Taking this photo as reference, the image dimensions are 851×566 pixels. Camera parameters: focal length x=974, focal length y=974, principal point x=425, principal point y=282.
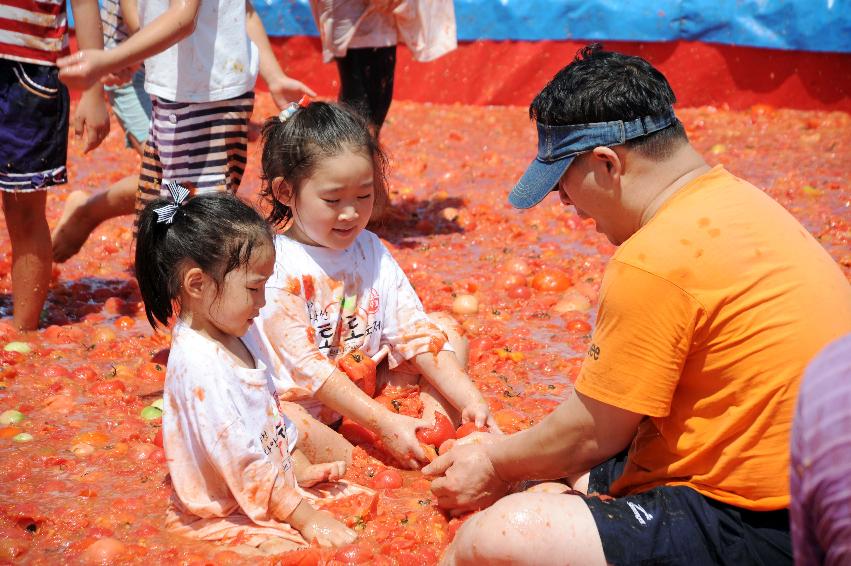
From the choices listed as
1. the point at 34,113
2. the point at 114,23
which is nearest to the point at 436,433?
the point at 34,113

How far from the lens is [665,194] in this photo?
2.58 metres

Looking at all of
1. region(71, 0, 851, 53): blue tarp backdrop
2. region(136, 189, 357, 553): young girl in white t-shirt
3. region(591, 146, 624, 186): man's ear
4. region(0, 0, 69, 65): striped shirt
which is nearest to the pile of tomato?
region(136, 189, 357, 553): young girl in white t-shirt

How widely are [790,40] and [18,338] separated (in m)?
6.76

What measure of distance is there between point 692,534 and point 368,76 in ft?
14.7

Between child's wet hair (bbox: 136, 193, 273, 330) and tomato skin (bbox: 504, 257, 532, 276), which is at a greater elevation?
child's wet hair (bbox: 136, 193, 273, 330)

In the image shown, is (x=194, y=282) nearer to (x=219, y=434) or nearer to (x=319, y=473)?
(x=219, y=434)

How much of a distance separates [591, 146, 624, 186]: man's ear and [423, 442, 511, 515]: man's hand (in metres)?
0.93

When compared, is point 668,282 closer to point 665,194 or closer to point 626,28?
point 665,194

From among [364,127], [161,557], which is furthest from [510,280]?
[161,557]

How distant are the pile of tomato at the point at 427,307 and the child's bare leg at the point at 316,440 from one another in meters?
0.08

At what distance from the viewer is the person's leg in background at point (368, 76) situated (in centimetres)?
629

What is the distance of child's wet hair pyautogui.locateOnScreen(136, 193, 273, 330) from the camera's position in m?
2.95

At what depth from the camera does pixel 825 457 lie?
4.75ft

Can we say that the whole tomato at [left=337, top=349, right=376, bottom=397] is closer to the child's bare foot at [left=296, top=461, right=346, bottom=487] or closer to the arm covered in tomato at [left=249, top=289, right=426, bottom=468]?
the arm covered in tomato at [left=249, top=289, right=426, bottom=468]
